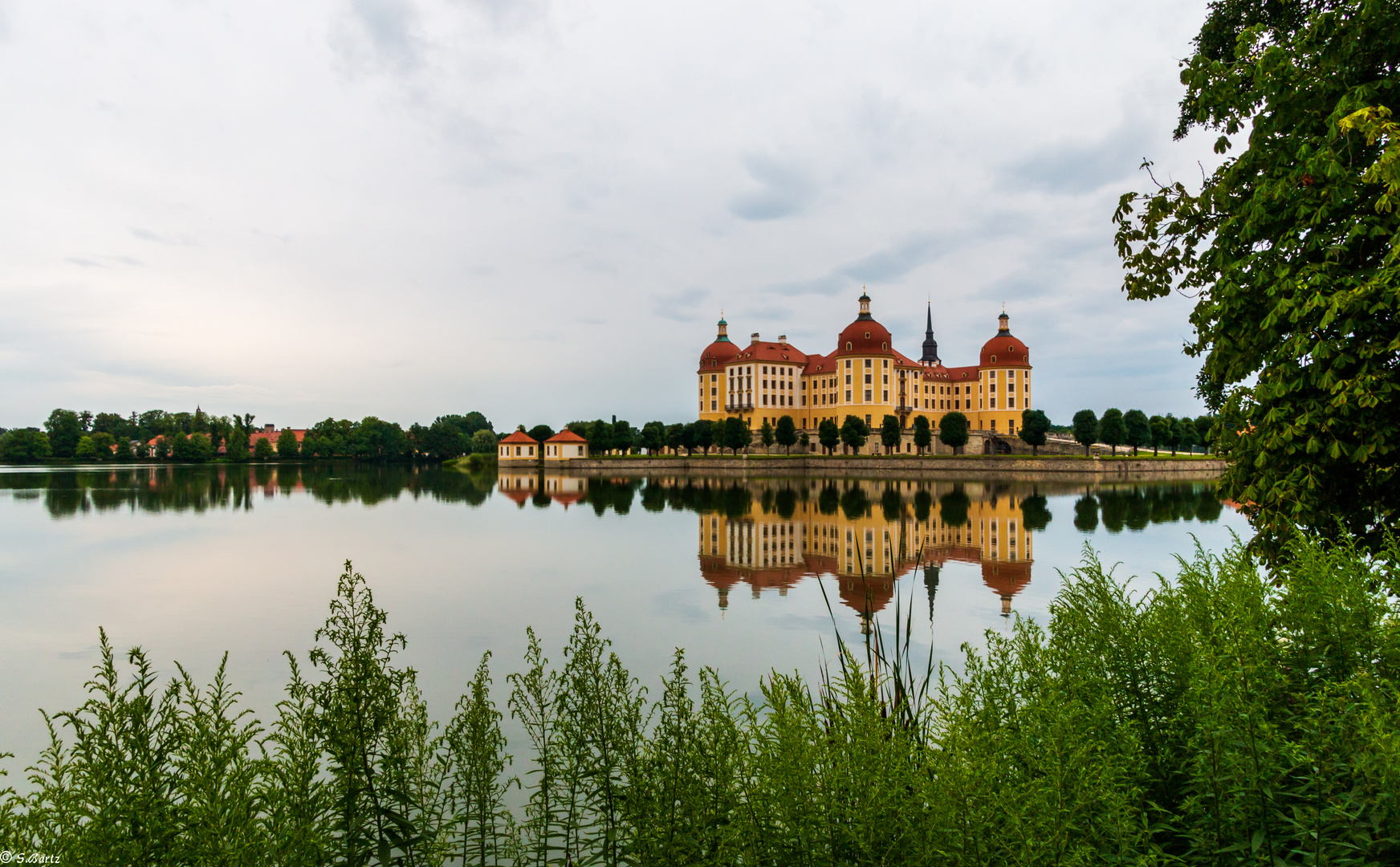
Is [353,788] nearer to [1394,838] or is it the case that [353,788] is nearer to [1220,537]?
[1394,838]

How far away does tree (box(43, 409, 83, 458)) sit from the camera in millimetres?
83562

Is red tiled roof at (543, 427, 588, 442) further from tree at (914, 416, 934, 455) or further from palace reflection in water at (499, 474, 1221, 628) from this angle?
tree at (914, 416, 934, 455)

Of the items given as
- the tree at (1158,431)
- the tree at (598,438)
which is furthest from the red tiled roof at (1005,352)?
the tree at (598,438)

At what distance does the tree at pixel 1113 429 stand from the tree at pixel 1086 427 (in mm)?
661

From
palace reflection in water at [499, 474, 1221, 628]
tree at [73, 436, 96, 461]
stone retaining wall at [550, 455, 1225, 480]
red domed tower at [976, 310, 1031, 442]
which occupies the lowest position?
palace reflection in water at [499, 474, 1221, 628]

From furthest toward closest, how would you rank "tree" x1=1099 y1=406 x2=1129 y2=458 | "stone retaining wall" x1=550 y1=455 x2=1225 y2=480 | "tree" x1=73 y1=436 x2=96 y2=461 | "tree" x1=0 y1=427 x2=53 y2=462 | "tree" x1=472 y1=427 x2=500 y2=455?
"tree" x1=472 y1=427 x2=500 y2=455 → "tree" x1=73 y1=436 x2=96 y2=461 → "tree" x1=0 y1=427 x2=53 y2=462 → "tree" x1=1099 y1=406 x2=1129 y2=458 → "stone retaining wall" x1=550 y1=455 x2=1225 y2=480

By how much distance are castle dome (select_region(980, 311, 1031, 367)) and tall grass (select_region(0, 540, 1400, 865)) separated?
248 feet

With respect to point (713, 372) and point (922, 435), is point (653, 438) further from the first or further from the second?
point (922, 435)

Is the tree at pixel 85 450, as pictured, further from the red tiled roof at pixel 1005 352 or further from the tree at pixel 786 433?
the red tiled roof at pixel 1005 352

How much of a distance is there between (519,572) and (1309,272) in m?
13.0

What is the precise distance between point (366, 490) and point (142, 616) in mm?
31757

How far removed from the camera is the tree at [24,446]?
80.1 m

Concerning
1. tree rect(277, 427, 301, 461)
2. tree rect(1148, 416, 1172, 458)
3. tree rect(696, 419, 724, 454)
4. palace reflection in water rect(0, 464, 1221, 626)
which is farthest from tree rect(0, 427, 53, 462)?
tree rect(1148, 416, 1172, 458)

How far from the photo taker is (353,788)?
3.39m
